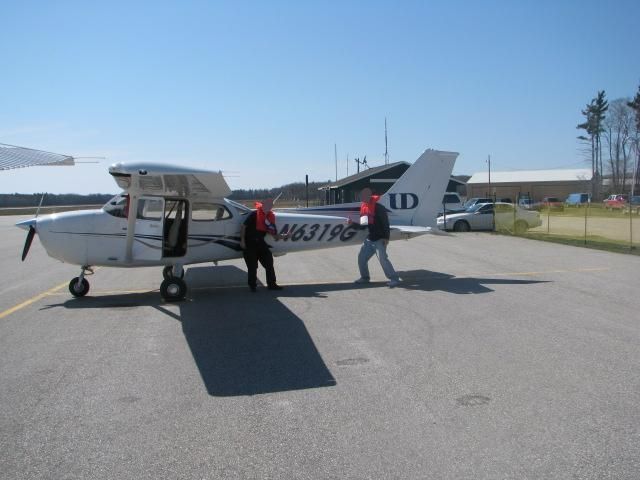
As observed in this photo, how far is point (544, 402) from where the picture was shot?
429 centimetres

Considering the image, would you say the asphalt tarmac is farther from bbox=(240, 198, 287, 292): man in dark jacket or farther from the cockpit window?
the cockpit window

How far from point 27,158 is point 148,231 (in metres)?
3.91

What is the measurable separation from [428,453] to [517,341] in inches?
119

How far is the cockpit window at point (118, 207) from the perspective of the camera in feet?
32.0

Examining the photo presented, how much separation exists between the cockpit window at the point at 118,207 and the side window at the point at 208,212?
1156 mm

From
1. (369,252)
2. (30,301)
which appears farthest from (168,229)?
(369,252)

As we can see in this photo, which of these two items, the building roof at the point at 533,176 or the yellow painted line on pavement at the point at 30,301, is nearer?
the yellow painted line on pavement at the point at 30,301

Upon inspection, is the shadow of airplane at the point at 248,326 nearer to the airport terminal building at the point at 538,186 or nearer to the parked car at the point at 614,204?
the parked car at the point at 614,204

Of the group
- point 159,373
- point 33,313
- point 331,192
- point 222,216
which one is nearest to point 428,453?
point 159,373

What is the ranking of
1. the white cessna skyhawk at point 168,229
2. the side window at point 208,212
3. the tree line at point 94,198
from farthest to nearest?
the tree line at point 94,198
the side window at point 208,212
the white cessna skyhawk at point 168,229

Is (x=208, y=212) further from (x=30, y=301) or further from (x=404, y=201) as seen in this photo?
(x=404, y=201)

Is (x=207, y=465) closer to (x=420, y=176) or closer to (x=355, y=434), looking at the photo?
(x=355, y=434)

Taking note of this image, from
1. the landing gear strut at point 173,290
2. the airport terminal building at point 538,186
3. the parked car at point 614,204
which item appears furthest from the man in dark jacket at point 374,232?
the airport terminal building at point 538,186

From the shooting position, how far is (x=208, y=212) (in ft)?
34.2
